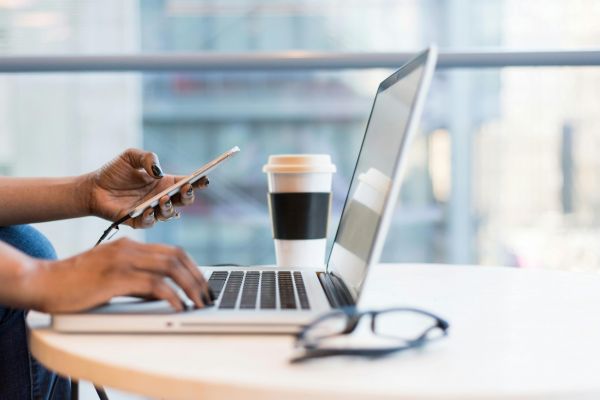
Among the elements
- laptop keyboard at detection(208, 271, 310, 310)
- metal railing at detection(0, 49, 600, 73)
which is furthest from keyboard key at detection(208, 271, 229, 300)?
metal railing at detection(0, 49, 600, 73)

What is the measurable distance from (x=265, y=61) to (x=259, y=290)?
75cm

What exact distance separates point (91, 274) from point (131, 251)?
1.4 inches

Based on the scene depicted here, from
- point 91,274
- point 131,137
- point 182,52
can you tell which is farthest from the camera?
point 131,137

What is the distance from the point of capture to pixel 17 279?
0.58 metres

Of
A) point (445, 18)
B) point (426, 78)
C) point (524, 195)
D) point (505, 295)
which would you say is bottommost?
point (524, 195)

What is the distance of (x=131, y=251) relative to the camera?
582 mm

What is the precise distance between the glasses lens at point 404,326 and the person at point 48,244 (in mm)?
147

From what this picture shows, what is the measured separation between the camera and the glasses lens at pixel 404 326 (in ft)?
1.89

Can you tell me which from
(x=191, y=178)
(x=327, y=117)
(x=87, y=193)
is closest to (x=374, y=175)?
(x=191, y=178)

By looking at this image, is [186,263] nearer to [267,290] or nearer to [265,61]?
[267,290]

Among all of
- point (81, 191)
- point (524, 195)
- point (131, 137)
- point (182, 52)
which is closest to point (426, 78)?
point (81, 191)

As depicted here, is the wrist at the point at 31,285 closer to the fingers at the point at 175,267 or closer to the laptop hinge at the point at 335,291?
the fingers at the point at 175,267

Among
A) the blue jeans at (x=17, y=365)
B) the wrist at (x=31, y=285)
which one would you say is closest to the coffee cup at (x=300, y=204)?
the blue jeans at (x=17, y=365)

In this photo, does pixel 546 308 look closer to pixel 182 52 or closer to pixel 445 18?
pixel 182 52
